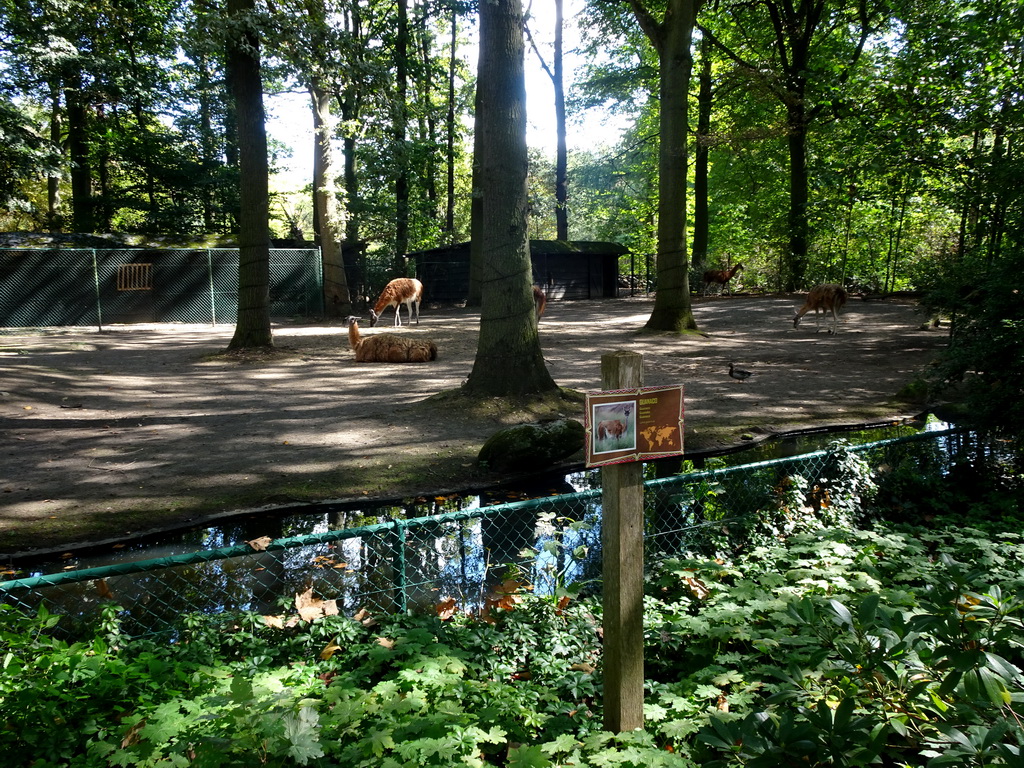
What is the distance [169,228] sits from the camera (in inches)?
1261

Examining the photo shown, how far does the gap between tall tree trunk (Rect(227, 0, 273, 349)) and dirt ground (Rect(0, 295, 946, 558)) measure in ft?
2.86

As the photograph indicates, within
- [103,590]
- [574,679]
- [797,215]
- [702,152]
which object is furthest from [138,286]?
[574,679]

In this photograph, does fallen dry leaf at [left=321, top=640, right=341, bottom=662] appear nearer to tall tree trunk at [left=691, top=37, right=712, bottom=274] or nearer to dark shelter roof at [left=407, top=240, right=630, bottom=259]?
tall tree trunk at [left=691, top=37, right=712, bottom=274]

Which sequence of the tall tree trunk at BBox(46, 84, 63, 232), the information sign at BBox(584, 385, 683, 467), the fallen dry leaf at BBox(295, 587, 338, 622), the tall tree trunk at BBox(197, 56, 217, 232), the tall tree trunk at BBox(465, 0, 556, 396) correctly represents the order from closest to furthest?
the information sign at BBox(584, 385, 683, 467) → the fallen dry leaf at BBox(295, 587, 338, 622) → the tall tree trunk at BBox(465, 0, 556, 396) → the tall tree trunk at BBox(46, 84, 63, 232) → the tall tree trunk at BBox(197, 56, 217, 232)

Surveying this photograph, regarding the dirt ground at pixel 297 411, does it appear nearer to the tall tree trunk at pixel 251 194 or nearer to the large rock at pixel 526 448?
the large rock at pixel 526 448

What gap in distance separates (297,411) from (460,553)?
17.6 ft

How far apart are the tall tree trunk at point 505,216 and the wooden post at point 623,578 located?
6.59 metres

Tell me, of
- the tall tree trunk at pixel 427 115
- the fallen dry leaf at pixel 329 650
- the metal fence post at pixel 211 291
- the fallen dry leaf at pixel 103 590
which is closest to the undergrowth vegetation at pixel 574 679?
the fallen dry leaf at pixel 329 650

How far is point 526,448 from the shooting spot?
291 inches

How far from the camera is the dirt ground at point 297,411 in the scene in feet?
21.5

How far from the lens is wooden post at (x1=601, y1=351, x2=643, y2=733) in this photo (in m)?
2.93

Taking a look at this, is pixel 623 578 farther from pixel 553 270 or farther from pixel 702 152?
pixel 553 270

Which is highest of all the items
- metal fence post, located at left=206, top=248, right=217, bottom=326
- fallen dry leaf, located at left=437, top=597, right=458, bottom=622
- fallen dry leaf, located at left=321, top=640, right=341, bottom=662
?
metal fence post, located at left=206, top=248, right=217, bottom=326

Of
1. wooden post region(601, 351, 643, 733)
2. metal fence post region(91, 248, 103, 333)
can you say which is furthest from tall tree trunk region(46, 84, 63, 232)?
wooden post region(601, 351, 643, 733)
